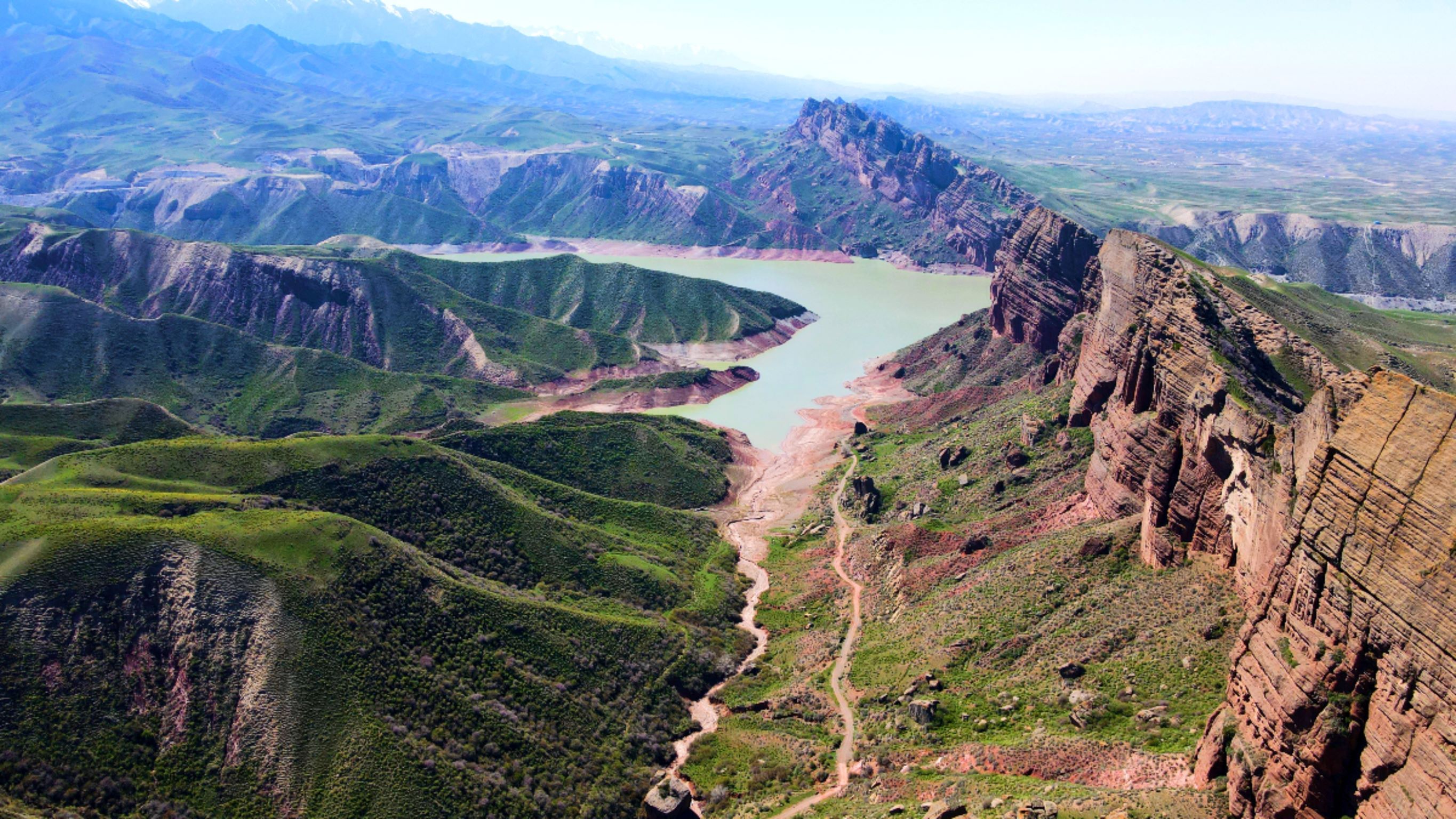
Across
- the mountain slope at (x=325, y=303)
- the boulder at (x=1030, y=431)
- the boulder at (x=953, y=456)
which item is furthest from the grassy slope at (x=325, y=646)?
the mountain slope at (x=325, y=303)

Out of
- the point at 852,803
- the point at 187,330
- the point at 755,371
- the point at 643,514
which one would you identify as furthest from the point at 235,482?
the point at 755,371

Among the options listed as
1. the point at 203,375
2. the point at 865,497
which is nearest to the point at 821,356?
the point at 865,497

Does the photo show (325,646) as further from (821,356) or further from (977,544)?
(821,356)

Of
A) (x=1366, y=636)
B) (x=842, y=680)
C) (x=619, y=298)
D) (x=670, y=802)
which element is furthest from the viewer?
(x=619, y=298)

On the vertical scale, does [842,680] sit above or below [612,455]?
above

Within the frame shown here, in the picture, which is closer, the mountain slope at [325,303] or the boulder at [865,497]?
the boulder at [865,497]

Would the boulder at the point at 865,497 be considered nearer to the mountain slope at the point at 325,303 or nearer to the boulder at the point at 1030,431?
the boulder at the point at 1030,431
